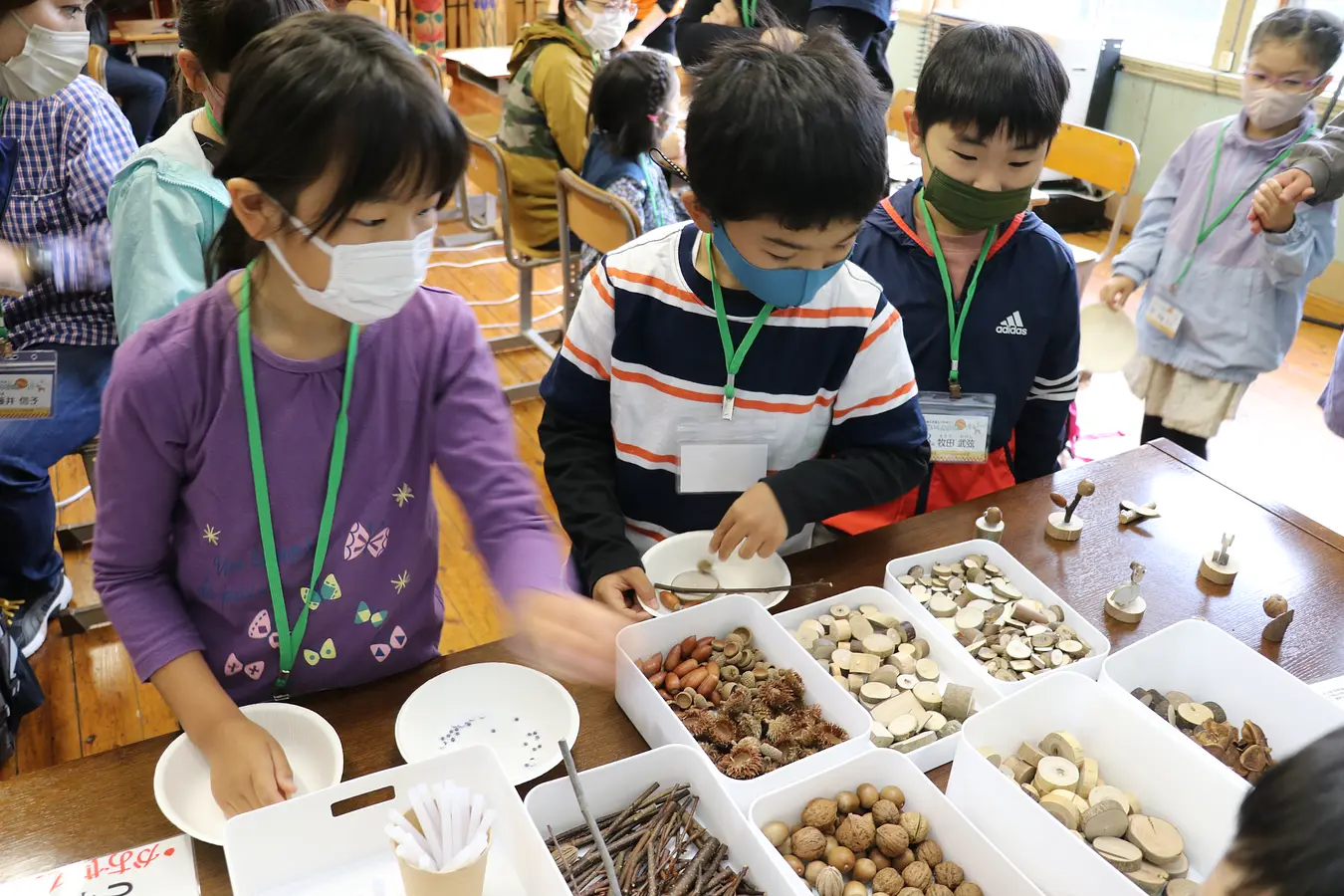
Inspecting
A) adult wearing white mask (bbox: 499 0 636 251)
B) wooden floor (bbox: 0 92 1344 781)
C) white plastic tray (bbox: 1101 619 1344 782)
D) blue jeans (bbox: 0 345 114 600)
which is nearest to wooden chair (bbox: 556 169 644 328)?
adult wearing white mask (bbox: 499 0 636 251)

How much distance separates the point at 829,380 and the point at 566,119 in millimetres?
2298

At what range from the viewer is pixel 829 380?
1362mm

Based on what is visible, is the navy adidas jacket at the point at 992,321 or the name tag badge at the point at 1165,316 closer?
the navy adidas jacket at the point at 992,321

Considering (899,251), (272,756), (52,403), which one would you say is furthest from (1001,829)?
(52,403)

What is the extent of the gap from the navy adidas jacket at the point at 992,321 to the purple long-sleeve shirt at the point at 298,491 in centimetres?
71

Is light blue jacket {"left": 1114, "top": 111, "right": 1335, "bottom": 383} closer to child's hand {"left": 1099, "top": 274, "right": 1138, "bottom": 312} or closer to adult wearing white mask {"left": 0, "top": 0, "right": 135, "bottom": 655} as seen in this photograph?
child's hand {"left": 1099, "top": 274, "right": 1138, "bottom": 312}

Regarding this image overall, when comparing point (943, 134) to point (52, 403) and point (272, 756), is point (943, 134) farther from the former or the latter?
point (52, 403)

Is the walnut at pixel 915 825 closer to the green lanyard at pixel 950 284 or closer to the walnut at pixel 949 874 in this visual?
the walnut at pixel 949 874

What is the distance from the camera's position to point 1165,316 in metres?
2.59

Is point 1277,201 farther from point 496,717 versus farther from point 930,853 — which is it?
point 496,717

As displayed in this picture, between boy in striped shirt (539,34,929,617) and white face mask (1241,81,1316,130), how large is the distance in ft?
5.11

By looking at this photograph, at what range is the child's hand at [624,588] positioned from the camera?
125cm

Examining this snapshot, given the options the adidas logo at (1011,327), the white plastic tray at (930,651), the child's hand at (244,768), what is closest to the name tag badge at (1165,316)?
the adidas logo at (1011,327)

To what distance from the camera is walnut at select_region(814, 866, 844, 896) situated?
91 cm
